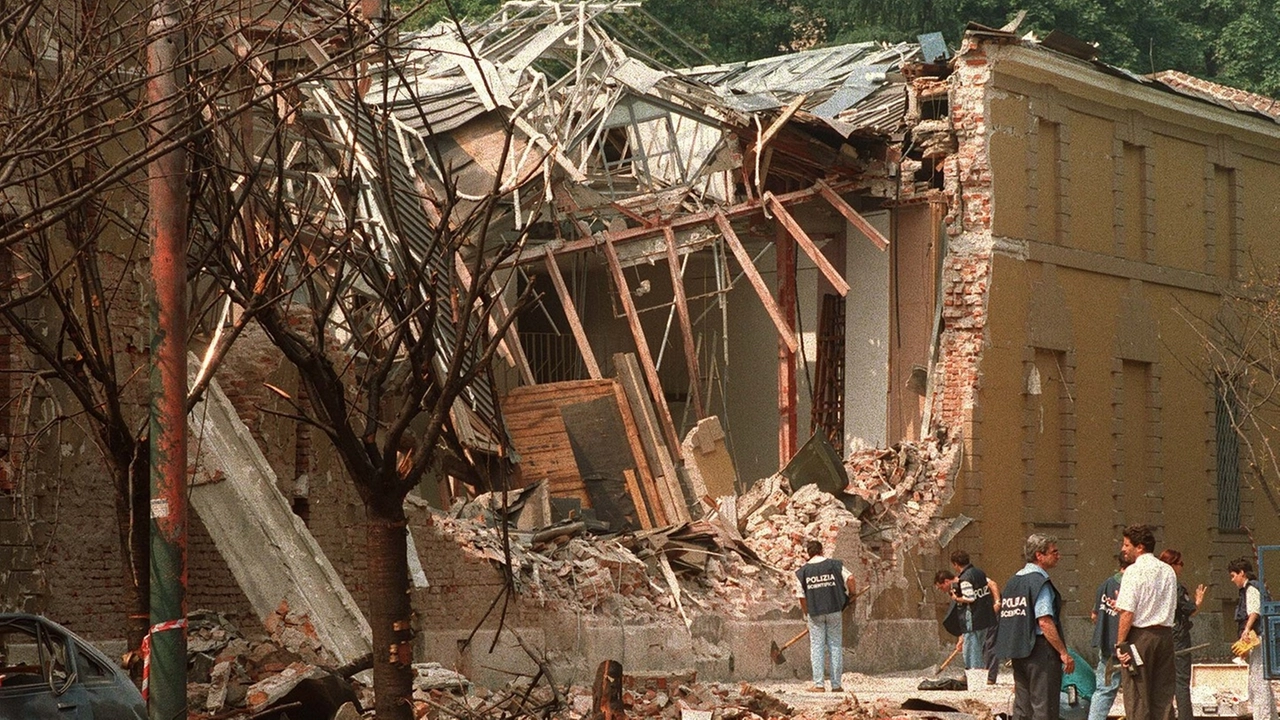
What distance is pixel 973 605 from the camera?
20.2 metres

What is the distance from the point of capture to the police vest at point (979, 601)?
66.1 feet

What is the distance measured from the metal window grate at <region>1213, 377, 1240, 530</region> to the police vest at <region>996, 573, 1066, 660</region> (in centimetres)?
1772

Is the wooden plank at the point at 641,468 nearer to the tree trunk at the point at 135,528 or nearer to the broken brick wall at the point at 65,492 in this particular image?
the broken brick wall at the point at 65,492

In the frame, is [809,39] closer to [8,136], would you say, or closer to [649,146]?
[649,146]

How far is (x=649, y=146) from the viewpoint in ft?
94.5

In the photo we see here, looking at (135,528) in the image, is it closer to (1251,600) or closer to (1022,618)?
(1022,618)

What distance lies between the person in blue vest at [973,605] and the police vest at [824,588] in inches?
60.4

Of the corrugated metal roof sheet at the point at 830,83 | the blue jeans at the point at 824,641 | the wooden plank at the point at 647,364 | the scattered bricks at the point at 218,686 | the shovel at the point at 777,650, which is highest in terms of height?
the corrugated metal roof sheet at the point at 830,83

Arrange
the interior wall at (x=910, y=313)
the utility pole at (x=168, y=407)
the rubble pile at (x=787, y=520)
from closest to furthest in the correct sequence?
the utility pole at (x=168, y=407), the rubble pile at (x=787, y=520), the interior wall at (x=910, y=313)

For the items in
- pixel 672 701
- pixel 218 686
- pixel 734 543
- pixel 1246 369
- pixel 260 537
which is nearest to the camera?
pixel 218 686

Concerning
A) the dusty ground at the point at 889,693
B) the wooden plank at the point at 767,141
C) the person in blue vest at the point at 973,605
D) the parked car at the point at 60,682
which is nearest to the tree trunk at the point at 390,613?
the parked car at the point at 60,682

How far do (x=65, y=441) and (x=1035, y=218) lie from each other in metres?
15.8

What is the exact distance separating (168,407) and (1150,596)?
688 cm

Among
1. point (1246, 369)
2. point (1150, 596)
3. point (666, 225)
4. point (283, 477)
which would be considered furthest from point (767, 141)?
point (1150, 596)
